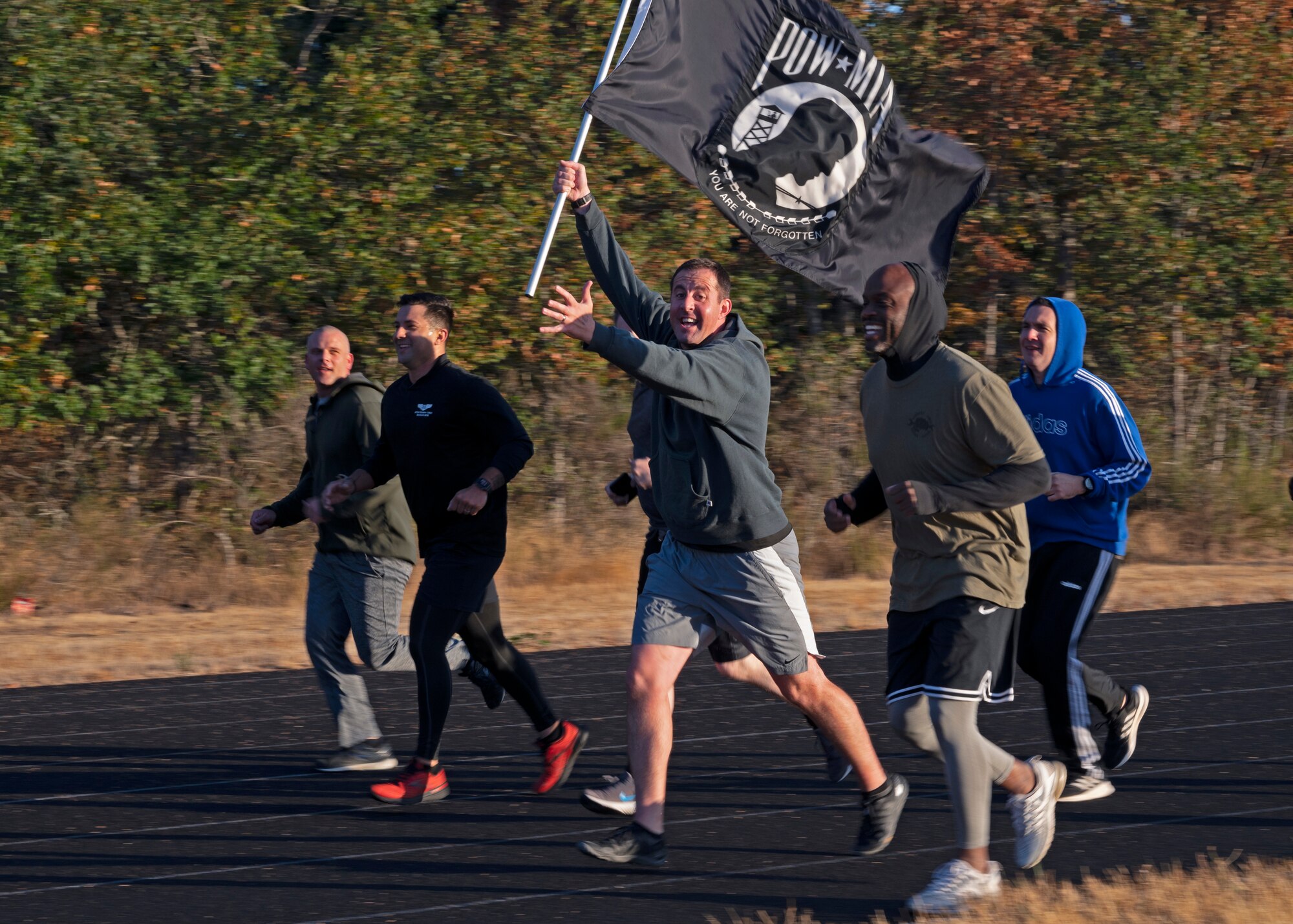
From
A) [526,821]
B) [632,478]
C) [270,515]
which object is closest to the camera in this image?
[526,821]

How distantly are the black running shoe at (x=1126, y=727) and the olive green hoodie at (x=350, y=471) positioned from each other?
3.06 m

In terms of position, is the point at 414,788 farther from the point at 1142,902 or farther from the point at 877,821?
the point at 1142,902

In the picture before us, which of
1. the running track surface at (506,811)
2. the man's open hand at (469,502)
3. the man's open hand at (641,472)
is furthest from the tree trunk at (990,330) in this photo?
the man's open hand at (469,502)

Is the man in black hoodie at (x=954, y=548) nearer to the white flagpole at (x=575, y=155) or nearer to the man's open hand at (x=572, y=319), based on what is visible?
the man's open hand at (x=572, y=319)

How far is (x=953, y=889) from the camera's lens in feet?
15.9

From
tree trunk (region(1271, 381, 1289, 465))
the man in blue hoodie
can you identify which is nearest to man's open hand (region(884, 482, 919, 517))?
the man in blue hoodie

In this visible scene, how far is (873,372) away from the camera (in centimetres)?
554

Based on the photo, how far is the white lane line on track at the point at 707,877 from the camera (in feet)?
16.6

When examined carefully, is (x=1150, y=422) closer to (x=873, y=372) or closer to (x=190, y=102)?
(x=190, y=102)

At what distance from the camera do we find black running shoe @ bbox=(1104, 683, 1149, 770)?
263 inches

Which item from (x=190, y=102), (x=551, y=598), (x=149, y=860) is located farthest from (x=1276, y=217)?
(x=149, y=860)

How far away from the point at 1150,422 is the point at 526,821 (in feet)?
44.9

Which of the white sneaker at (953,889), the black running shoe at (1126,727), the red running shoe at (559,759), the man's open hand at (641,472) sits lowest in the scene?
the red running shoe at (559,759)

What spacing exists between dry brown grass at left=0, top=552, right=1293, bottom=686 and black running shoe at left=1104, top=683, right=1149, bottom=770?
16.2ft
